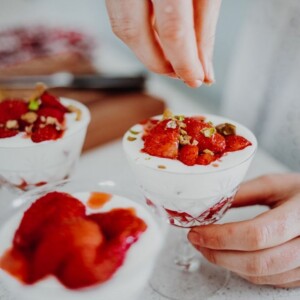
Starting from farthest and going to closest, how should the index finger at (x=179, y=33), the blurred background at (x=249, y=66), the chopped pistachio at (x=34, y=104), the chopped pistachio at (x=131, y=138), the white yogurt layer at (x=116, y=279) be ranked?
the blurred background at (x=249, y=66) → the chopped pistachio at (x=34, y=104) → the chopped pistachio at (x=131, y=138) → the index finger at (x=179, y=33) → the white yogurt layer at (x=116, y=279)

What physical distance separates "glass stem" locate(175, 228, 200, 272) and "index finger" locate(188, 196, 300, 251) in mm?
123

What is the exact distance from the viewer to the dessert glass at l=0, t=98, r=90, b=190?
77cm

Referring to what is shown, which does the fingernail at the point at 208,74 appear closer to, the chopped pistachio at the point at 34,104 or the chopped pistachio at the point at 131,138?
the chopped pistachio at the point at 131,138

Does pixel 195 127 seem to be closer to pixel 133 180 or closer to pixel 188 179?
pixel 188 179

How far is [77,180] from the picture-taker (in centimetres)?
67

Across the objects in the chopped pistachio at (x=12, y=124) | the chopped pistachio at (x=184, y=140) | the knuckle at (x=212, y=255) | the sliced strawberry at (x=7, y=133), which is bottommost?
the knuckle at (x=212, y=255)

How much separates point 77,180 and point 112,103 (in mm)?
607

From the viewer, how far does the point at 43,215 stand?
57 cm

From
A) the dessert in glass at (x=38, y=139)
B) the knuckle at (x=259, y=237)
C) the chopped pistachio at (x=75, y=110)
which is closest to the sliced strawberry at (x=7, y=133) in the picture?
the dessert in glass at (x=38, y=139)

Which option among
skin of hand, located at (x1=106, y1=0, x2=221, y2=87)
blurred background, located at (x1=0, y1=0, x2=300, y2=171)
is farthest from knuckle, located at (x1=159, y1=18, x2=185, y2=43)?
blurred background, located at (x1=0, y1=0, x2=300, y2=171)

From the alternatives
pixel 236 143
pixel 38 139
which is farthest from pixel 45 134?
pixel 236 143

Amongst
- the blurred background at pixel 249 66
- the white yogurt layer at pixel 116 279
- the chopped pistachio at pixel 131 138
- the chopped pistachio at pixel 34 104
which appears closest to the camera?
the white yogurt layer at pixel 116 279

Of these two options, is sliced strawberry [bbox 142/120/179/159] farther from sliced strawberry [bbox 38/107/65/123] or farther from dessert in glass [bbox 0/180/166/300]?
sliced strawberry [bbox 38/107/65/123]

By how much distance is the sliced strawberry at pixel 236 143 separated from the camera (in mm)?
701
